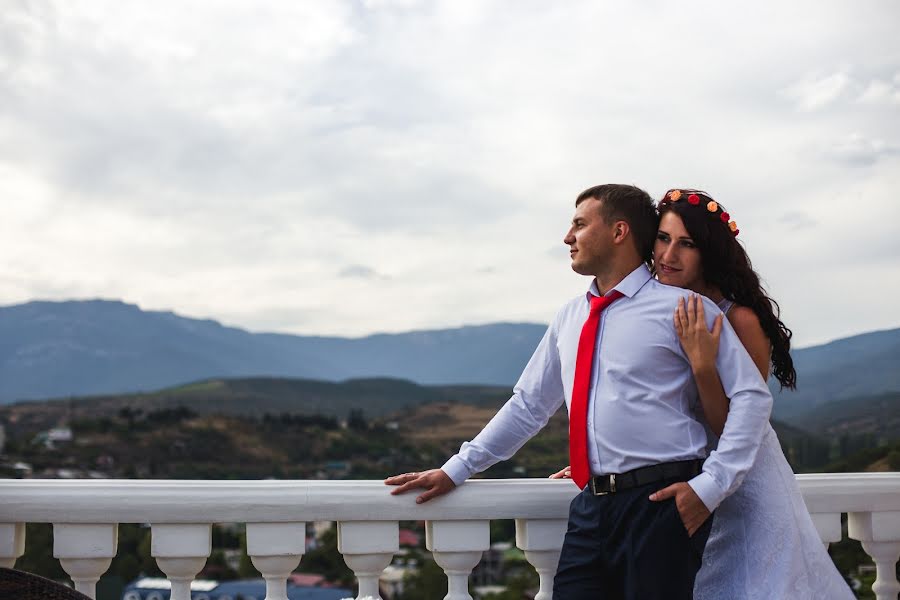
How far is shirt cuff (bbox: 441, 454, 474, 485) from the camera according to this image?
9.39 feet

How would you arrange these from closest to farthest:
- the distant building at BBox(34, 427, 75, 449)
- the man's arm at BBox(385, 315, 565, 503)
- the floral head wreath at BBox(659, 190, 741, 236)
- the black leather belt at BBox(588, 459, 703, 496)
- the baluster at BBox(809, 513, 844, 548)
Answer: the black leather belt at BBox(588, 459, 703, 496) < the floral head wreath at BBox(659, 190, 741, 236) < the man's arm at BBox(385, 315, 565, 503) < the baluster at BBox(809, 513, 844, 548) < the distant building at BBox(34, 427, 75, 449)

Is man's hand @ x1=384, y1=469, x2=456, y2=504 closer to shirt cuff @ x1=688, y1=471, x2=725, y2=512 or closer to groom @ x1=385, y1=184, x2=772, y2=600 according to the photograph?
groom @ x1=385, y1=184, x2=772, y2=600

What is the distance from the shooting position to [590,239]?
2.78 meters

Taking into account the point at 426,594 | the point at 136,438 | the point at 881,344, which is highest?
the point at 881,344

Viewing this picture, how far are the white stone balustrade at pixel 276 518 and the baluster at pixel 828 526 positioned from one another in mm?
914

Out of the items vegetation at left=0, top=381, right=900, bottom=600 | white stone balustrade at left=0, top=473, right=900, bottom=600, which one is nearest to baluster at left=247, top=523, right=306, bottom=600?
white stone balustrade at left=0, top=473, right=900, bottom=600

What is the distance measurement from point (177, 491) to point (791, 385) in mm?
1971

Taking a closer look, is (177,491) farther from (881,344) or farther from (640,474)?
(881,344)

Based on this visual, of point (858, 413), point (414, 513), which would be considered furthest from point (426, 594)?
point (414, 513)

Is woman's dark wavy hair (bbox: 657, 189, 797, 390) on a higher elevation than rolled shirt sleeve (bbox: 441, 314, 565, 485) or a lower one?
higher

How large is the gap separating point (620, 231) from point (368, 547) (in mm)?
1246

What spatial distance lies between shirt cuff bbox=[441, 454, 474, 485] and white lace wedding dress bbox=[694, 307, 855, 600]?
2.51 ft

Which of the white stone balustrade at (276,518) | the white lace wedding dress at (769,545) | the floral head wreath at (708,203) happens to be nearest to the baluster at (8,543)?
the white stone balustrade at (276,518)

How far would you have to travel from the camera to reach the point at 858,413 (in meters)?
53.5
